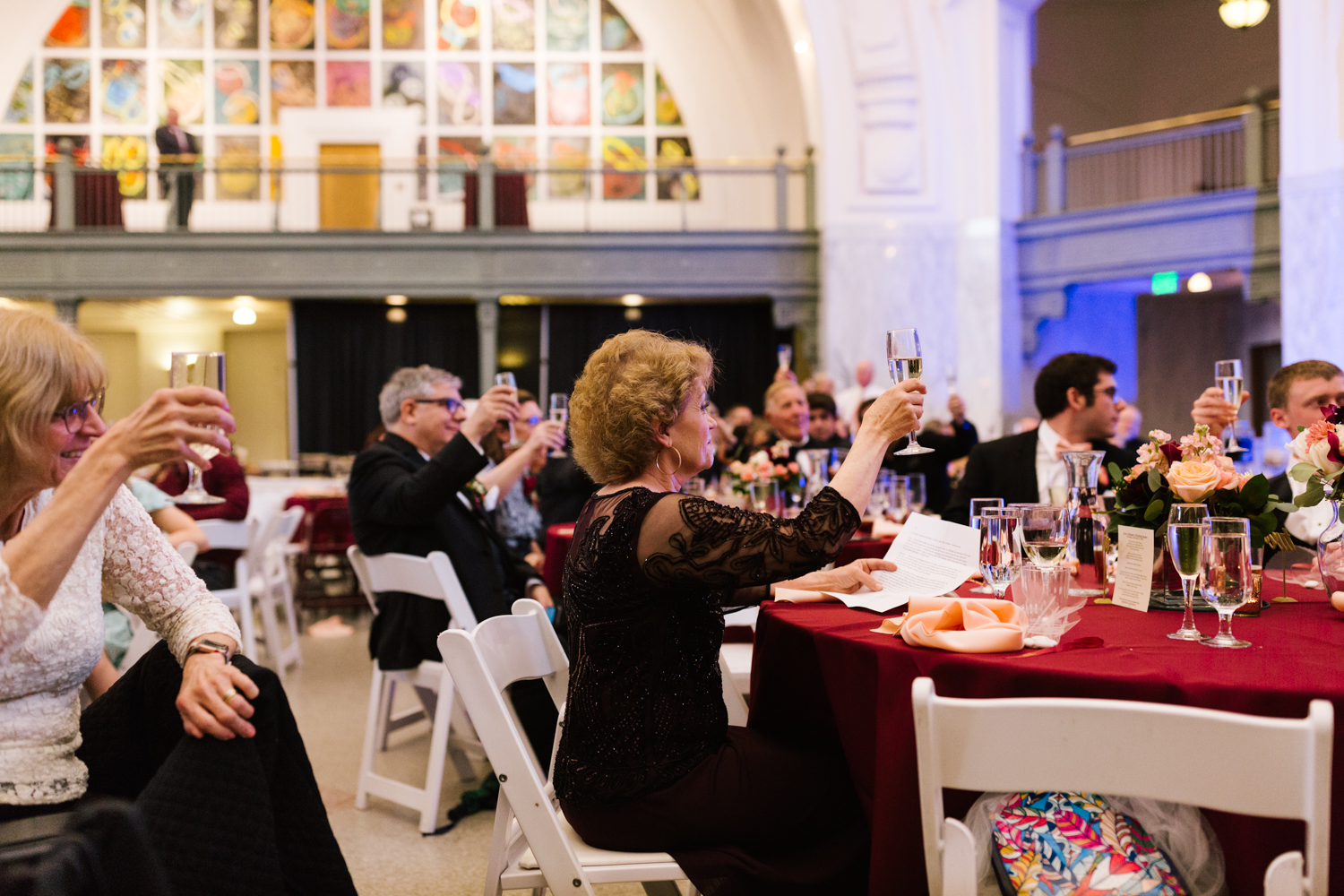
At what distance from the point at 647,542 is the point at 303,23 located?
15318 mm

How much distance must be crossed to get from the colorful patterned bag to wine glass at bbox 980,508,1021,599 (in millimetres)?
501

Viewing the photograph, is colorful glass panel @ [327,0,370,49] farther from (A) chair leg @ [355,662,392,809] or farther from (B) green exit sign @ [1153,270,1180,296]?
(A) chair leg @ [355,662,392,809]

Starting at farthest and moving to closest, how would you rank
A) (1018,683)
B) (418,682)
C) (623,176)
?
(623,176) < (418,682) < (1018,683)

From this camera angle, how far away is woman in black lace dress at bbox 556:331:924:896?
171 centimetres

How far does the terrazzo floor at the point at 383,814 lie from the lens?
9.38ft

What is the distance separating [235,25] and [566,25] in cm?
462

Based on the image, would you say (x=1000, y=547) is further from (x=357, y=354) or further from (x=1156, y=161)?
(x=1156, y=161)

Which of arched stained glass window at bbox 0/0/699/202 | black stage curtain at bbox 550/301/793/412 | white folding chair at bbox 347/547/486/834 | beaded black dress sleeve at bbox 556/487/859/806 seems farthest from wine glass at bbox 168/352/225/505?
arched stained glass window at bbox 0/0/699/202

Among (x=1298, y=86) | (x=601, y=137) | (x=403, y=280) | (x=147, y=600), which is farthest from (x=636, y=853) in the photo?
(x=601, y=137)

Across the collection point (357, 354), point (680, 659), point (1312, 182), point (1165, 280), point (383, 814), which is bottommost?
point (383, 814)

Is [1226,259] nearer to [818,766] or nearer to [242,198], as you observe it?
[818,766]

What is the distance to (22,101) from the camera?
14609 mm

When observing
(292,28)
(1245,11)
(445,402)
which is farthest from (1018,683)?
(292,28)

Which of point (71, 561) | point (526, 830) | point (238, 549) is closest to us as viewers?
point (71, 561)
